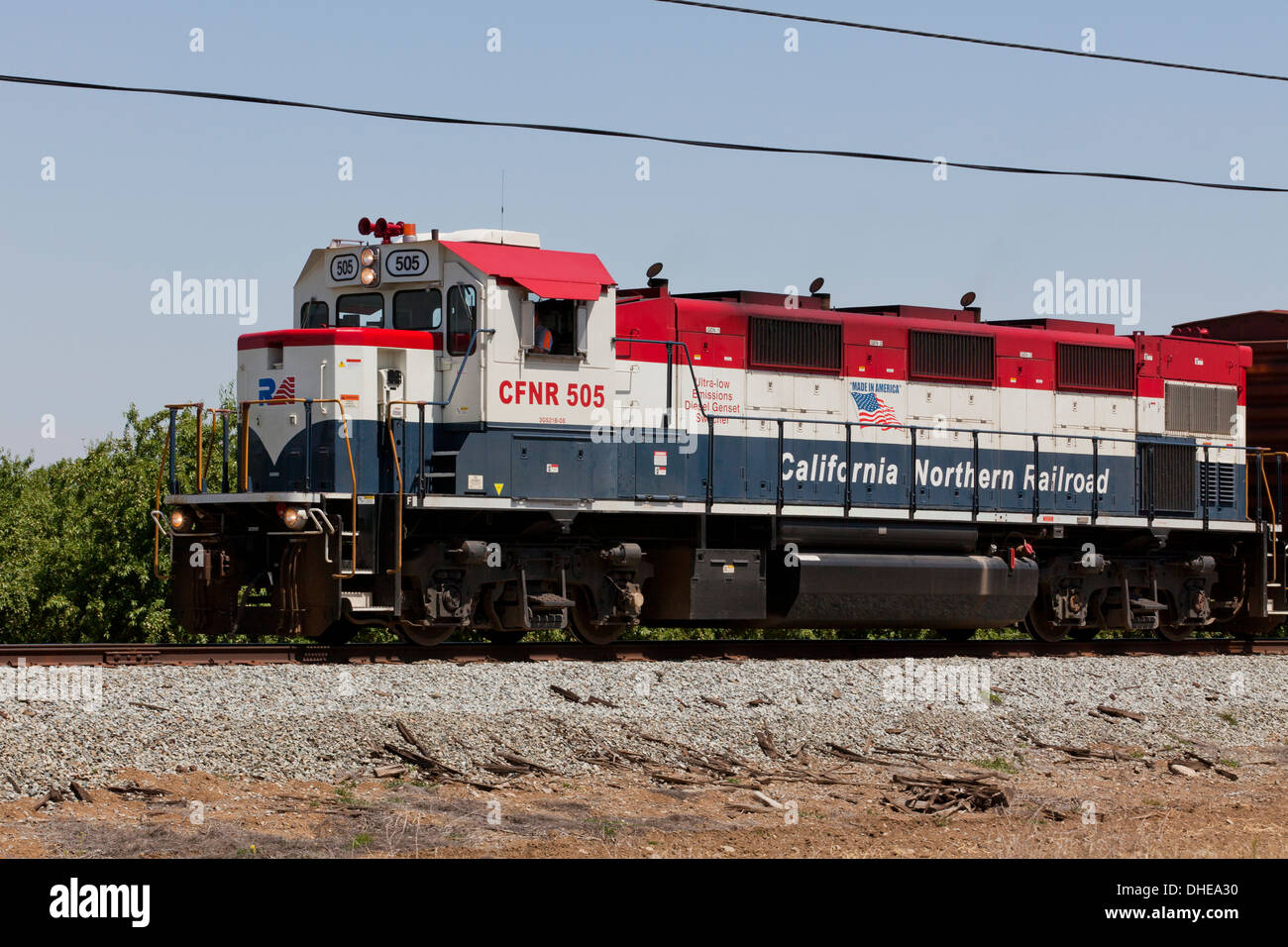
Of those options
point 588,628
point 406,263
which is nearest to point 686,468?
point 588,628

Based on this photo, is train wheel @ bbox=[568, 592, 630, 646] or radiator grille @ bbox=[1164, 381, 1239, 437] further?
radiator grille @ bbox=[1164, 381, 1239, 437]

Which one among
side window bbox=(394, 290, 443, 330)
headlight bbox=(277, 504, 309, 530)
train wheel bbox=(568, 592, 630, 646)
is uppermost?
side window bbox=(394, 290, 443, 330)

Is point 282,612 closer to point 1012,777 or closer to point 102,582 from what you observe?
point 1012,777

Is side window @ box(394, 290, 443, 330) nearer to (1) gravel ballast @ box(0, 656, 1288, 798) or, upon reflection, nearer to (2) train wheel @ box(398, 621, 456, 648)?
(2) train wheel @ box(398, 621, 456, 648)

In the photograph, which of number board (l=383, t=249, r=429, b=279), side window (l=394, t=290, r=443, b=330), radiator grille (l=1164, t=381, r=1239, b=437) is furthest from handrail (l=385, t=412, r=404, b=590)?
radiator grille (l=1164, t=381, r=1239, b=437)

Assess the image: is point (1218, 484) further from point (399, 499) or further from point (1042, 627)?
point (399, 499)

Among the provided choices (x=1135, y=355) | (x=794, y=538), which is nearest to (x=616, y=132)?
(x=794, y=538)

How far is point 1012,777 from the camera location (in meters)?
11.2

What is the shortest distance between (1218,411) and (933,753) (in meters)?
10.4

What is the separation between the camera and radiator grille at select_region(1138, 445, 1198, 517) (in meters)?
19.1

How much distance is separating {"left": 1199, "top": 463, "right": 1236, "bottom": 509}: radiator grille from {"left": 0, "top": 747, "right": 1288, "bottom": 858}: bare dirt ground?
9.08 meters

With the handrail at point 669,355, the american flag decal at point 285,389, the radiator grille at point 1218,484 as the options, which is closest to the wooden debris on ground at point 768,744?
the handrail at point 669,355

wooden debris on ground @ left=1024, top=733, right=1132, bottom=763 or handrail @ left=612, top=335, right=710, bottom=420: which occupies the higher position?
handrail @ left=612, top=335, right=710, bottom=420

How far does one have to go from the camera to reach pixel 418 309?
1498cm
